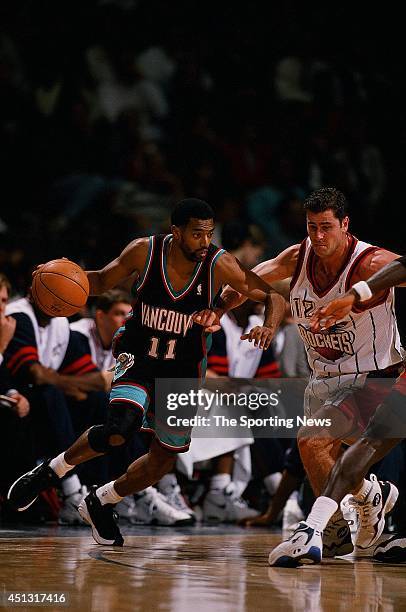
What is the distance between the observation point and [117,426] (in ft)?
15.2

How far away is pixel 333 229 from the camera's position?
15.4 feet

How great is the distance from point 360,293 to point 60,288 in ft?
4.70

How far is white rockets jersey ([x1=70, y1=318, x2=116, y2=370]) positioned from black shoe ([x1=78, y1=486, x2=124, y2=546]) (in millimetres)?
1893

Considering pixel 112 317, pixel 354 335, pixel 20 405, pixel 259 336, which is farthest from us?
pixel 112 317

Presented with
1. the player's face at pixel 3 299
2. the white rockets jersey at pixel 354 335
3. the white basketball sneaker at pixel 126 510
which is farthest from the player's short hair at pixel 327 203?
the white basketball sneaker at pixel 126 510

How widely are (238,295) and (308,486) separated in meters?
1.85

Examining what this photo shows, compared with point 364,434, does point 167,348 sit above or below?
above

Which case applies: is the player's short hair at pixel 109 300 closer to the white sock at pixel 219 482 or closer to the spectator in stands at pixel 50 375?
the spectator in stands at pixel 50 375

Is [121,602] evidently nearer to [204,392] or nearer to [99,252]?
[204,392]

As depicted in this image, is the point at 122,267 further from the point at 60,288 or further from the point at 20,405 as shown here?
the point at 20,405

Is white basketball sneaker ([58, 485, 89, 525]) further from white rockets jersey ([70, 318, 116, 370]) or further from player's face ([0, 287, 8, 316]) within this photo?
player's face ([0, 287, 8, 316])

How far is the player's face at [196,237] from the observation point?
486 centimetres

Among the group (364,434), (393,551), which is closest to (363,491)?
(393,551)

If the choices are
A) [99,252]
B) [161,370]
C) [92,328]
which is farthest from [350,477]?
[99,252]
